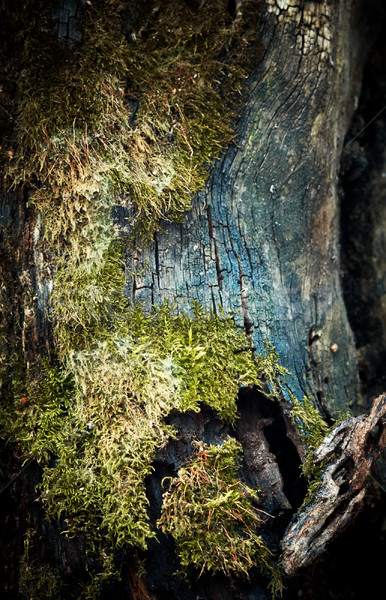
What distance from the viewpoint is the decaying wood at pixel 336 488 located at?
1752 millimetres

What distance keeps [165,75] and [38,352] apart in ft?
5.09

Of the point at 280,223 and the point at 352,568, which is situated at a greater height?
the point at 280,223

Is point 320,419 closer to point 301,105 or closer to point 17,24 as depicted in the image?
point 301,105

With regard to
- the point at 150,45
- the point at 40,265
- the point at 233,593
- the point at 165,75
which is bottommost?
the point at 233,593

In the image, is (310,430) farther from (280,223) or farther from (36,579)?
(36,579)

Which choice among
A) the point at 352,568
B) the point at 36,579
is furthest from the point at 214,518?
the point at 352,568

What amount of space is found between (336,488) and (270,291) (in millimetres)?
1011

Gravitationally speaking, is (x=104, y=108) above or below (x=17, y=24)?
below

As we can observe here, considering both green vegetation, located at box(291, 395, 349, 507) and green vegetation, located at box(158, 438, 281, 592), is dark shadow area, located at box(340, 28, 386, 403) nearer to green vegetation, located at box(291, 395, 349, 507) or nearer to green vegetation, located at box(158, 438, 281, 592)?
green vegetation, located at box(291, 395, 349, 507)

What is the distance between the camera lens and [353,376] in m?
2.57

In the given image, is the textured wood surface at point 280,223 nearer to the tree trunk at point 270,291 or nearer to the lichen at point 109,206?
the tree trunk at point 270,291

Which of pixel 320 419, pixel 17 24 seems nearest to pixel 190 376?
pixel 320 419

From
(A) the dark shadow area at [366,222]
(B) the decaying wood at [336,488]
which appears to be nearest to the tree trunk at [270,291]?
(B) the decaying wood at [336,488]

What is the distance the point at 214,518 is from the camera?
173cm
